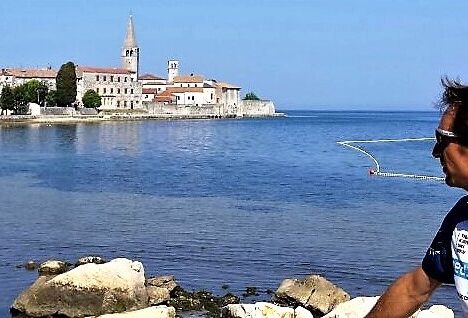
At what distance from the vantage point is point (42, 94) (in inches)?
5049

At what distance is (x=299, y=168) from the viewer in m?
55.2

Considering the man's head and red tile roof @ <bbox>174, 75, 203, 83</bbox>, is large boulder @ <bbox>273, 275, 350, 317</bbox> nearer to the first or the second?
the man's head

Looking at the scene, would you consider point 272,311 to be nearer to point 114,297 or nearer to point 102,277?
point 114,297

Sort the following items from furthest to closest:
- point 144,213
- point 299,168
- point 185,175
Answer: point 299,168, point 185,175, point 144,213

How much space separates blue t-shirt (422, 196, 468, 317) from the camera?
2514 mm

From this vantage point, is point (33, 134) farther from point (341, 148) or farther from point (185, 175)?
point (185, 175)

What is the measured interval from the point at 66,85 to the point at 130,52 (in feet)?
142

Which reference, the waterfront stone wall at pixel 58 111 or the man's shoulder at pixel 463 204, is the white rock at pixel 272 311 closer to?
the man's shoulder at pixel 463 204

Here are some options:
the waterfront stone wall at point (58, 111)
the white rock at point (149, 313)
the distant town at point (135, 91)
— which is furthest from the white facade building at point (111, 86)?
the white rock at point (149, 313)

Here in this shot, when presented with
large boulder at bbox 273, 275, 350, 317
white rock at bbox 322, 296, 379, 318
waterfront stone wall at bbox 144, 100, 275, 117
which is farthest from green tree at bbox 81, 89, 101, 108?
white rock at bbox 322, 296, 379, 318

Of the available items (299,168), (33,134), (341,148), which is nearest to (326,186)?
(299,168)

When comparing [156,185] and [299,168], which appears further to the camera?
[299,168]

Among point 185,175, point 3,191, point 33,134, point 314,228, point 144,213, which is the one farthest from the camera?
point 33,134

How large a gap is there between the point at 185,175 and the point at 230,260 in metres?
29.0
